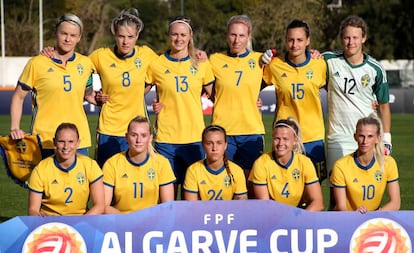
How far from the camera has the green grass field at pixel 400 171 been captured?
36.1 ft

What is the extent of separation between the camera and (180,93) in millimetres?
8539

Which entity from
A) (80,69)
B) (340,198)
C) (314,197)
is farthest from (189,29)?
(340,198)

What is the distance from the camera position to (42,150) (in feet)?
27.3

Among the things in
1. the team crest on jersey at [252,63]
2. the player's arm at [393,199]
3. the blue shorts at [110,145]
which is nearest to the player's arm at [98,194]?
the blue shorts at [110,145]

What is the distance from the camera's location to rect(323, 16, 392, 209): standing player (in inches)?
332

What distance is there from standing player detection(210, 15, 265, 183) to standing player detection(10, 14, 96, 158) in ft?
3.86

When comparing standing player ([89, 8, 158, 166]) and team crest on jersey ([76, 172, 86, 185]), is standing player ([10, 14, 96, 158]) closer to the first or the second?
standing player ([89, 8, 158, 166])

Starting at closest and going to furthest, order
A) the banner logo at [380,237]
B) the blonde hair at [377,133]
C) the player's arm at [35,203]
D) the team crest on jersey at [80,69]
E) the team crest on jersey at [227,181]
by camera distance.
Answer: the banner logo at [380,237]
the player's arm at [35,203]
the blonde hair at [377,133]
the team crest on jersey at [227,181]
the team crest on jersey at [80,69]

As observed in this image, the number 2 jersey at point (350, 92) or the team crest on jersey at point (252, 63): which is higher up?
the team crest on jersey at point (252, 63)

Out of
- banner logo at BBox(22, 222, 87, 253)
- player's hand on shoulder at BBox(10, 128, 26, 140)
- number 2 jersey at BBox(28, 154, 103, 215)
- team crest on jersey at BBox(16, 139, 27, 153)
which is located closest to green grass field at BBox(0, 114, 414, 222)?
team crest on jersey at BBox(16, 139, 27, 153)

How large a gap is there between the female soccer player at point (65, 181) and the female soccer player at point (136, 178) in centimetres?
21

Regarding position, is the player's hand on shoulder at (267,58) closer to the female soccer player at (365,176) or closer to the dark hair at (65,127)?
the female soccer player at (365,176)

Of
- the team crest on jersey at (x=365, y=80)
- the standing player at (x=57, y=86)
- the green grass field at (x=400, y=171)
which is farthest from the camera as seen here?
the green grass field at (x=400, y=171)

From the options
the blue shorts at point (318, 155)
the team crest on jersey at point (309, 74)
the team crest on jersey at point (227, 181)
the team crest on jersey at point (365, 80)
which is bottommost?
the team crest on jersey at point (227, 181)
